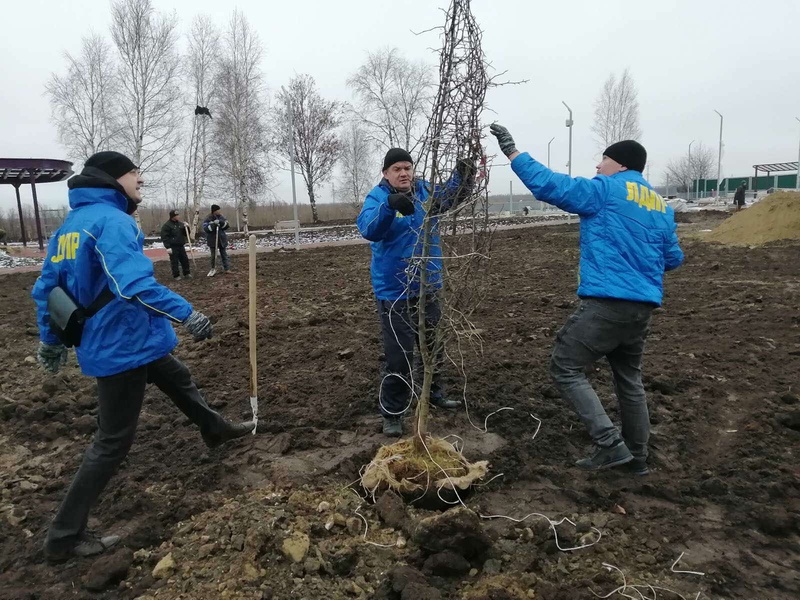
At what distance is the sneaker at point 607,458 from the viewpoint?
137 inches

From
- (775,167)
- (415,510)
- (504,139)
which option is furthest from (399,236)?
(775,167)

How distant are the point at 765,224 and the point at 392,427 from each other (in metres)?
17.9

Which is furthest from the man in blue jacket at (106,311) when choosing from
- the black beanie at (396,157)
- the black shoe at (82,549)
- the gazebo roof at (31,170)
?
the gazebo roof at (31,170)

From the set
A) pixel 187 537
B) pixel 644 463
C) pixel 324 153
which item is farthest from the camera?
pixel 324 153

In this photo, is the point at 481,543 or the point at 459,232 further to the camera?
the point at 459,232

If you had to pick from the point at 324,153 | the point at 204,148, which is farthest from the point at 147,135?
the point at 324,153

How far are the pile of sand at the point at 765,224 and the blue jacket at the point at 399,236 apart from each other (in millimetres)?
15943

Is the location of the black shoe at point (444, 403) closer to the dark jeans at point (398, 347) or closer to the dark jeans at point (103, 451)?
the dark jeans at point (398, 347)

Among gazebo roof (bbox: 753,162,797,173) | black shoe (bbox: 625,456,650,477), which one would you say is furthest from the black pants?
gazebo roof (bbox: 753,162,797,173)

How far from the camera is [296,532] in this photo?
9.20 ft

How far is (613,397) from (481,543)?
8.26 feet

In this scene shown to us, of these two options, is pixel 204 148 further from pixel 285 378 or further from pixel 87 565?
pixel 87 565

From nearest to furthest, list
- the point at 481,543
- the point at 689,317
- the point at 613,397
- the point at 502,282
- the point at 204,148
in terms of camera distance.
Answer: the point at 481,543 < the point at 613,397 < the point at 689,317 < the point at 502,282 < the point at 204,148

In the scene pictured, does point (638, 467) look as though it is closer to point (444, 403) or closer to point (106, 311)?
point (444, 403)
